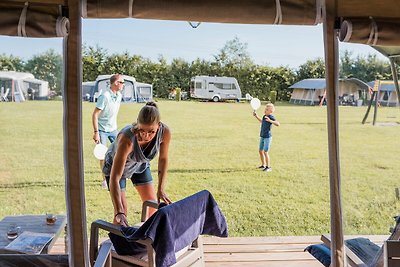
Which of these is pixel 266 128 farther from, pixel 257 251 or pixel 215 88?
pixel 257 251

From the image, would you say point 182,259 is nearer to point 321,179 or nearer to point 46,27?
point 46,27

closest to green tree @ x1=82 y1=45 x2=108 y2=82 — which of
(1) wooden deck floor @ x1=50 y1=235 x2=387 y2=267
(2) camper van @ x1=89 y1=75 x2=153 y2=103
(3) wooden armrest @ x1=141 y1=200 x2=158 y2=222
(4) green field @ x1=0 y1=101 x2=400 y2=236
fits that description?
(2) camper van @ x1=89 y1=75 x2=153 y2=103

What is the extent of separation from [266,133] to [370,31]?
3.62 metres

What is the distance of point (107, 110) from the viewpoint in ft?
12.8

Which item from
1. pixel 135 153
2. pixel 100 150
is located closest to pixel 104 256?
pixel 135 153

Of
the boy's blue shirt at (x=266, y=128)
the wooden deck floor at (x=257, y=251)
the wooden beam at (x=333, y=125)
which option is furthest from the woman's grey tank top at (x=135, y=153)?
the boy's blue shirt at (x=266, y=128)

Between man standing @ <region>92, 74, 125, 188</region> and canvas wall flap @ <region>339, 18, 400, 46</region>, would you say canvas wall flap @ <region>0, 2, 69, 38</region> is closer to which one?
canvas wall flap @ <region>339, 18, 400, 46</region>

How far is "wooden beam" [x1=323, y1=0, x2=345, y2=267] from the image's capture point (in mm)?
2125

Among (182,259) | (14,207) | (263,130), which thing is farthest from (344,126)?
(263,130)

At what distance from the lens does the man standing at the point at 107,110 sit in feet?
12.7

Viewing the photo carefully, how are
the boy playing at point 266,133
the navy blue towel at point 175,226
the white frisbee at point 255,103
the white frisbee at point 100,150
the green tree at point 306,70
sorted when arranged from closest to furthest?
1. the navy blue towel at point 175,226
2. the white frisbee at point 100,150
3. the boy playing at point 266,133
4. the green tree at point 306,70
5. the white frisbee at point 255,103

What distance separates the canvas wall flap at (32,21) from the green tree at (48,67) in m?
0.13

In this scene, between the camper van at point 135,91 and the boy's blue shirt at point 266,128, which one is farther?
the boy's blue shirt at point 266,128

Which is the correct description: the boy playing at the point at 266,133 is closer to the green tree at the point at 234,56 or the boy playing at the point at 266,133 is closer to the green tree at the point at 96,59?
the green tree at the point at 234,56
